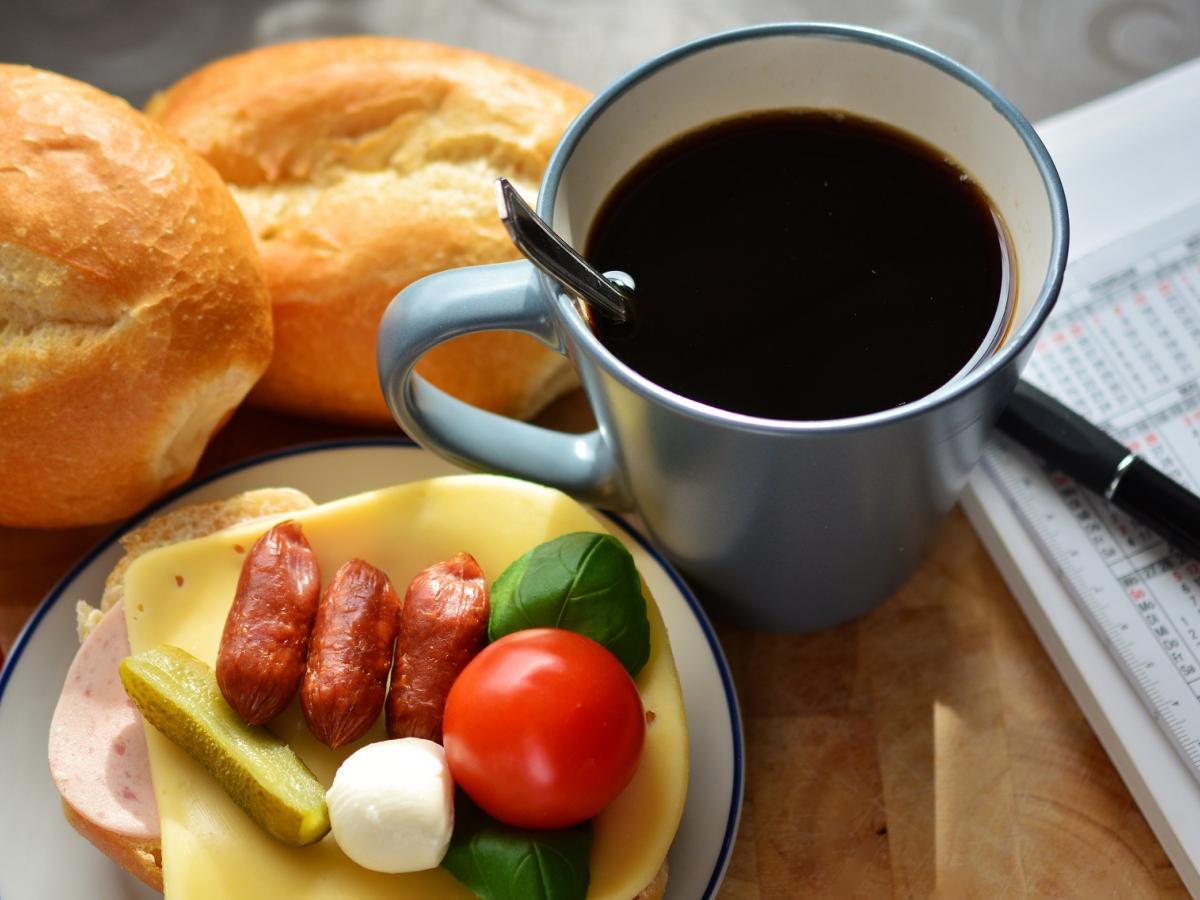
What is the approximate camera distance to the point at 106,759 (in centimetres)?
106

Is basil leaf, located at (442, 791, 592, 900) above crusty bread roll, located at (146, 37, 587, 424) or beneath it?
beneath

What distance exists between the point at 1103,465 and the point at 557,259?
0.60m

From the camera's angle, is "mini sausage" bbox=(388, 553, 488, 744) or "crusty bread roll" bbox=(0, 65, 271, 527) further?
"crusty bread roll" bbox=(0, 65, 271, 527)

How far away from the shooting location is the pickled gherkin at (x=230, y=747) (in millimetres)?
947

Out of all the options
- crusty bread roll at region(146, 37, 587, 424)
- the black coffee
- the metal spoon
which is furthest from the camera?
crusty bread roll at region(146, 37, 587, 424)

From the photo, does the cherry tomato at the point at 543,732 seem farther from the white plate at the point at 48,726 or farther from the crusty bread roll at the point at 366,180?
the crusty bread roll at the point at 366,180

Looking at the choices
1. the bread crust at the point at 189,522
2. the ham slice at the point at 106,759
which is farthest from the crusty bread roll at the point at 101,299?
the ham slice at the point at 106,759

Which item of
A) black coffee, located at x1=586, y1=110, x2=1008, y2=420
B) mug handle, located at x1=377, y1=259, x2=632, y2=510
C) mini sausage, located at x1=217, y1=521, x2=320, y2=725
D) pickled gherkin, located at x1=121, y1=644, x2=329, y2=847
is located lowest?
pickled gherkin, located at x1=121, y1=644, x2=329, y2=847

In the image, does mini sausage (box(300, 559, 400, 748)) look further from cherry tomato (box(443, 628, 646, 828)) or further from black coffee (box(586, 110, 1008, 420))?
black coffee (box(586, 110, 1008, 420))

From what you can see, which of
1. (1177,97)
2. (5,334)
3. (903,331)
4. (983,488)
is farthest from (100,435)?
(1177,97)

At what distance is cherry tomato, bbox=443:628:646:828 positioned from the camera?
896 millimetres

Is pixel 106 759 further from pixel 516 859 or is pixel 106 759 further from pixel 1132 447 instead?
pixel 1132 447

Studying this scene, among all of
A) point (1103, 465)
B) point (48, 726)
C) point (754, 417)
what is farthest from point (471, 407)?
point (1103, 465)

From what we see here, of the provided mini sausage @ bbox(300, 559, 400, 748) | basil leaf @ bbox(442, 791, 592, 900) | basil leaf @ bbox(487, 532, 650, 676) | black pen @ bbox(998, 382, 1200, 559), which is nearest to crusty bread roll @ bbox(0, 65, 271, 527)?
mini sausage @ bbox(300, 559, 400, 748)
